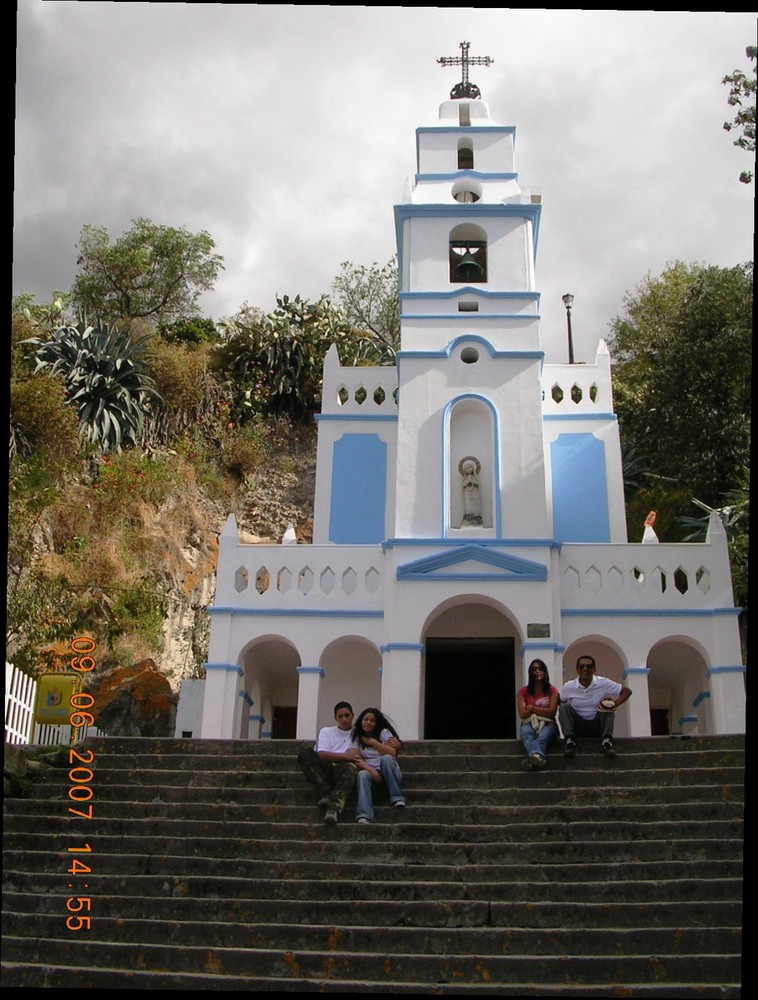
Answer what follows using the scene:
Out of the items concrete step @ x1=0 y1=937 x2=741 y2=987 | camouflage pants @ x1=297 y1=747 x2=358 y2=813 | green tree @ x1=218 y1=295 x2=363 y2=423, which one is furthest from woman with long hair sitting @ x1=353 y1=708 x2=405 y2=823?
green tree @ x1=218 y1=295 x2=363 y2=423

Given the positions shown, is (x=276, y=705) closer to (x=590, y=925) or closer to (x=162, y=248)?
(x=590, y=925)

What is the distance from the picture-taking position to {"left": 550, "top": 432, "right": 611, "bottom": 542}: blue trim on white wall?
61.3 feet

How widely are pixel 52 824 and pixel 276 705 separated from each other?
940 centimetres

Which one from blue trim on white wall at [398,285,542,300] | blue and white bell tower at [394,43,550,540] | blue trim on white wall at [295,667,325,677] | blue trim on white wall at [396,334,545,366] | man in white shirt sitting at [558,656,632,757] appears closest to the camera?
man in white shirt sitting at [558,656,632,757]

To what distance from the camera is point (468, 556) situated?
55.3ft

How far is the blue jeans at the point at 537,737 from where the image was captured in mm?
10953

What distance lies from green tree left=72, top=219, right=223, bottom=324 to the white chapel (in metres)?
16.2

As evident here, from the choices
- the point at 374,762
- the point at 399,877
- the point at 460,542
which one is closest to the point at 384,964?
the point at 399,877

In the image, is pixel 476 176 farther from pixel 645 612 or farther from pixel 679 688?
pixel 679 688

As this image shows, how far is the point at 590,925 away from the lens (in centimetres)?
815

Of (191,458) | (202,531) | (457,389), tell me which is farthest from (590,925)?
(191,458)

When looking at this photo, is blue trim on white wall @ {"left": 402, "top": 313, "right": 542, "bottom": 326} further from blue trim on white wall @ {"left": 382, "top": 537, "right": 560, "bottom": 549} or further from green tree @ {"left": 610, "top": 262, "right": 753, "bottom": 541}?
green tree @ {"left": 610, "top": 262, "right": 753, "bottom": 541}

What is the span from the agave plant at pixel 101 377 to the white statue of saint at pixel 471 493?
37.6ft

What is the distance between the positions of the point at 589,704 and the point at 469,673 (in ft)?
20.9
